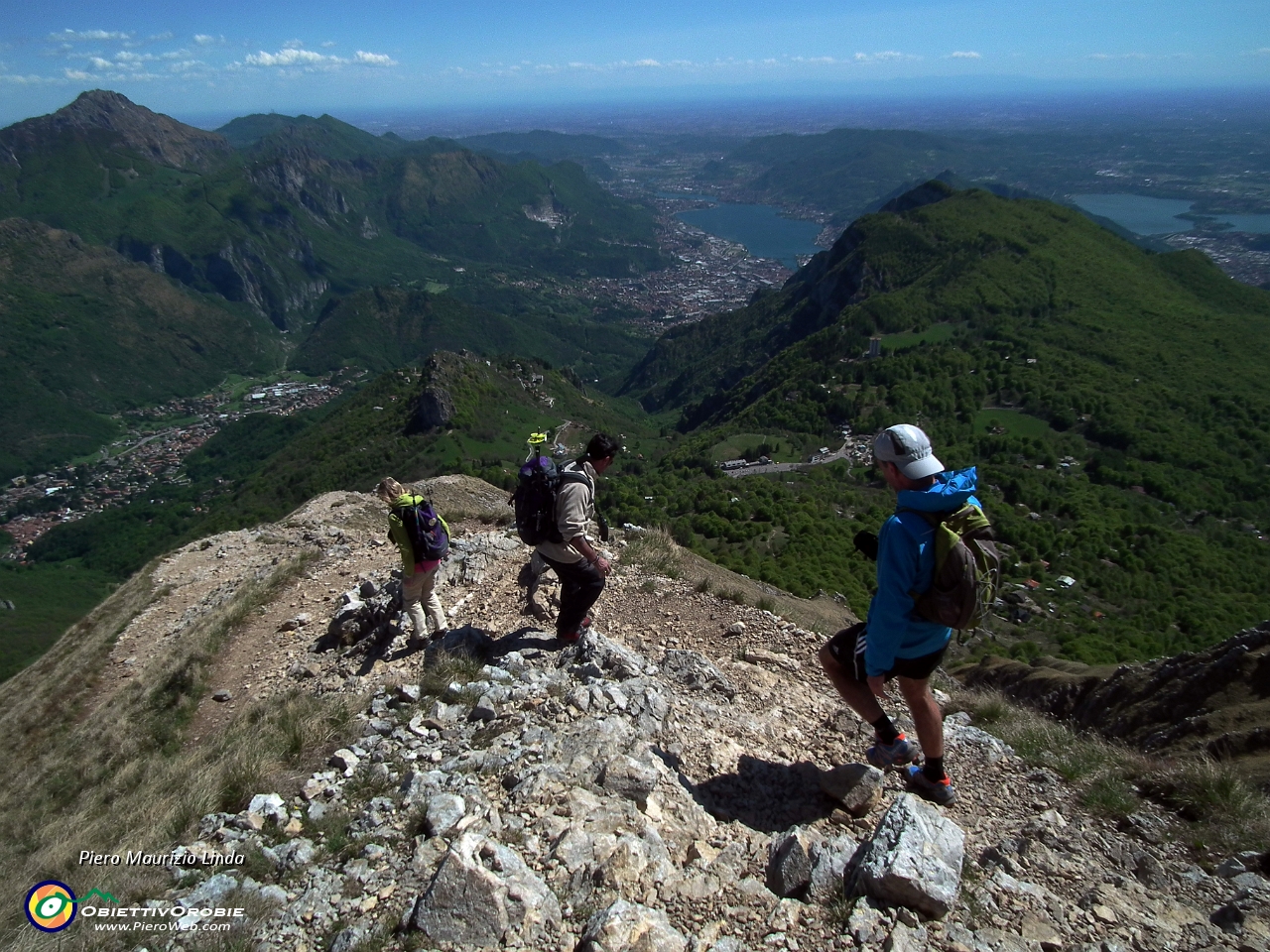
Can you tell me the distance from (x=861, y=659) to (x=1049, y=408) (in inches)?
3239

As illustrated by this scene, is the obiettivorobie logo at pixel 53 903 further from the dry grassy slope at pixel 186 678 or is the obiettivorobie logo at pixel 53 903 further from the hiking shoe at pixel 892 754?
the hiking shoe at pixel 892 754

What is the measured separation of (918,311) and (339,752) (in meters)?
108

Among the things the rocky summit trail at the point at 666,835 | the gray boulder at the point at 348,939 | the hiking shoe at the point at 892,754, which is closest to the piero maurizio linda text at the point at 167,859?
the rocky summit trail at the point at 666,835

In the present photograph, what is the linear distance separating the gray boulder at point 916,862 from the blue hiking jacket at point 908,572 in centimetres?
99

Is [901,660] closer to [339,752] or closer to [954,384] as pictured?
[339,752]

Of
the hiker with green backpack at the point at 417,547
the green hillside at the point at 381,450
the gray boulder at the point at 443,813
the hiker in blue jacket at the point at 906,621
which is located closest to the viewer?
the hiker in blue jacket at the point at 906,621

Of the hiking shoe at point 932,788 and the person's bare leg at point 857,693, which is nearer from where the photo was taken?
the hiking shoe at point 932,788

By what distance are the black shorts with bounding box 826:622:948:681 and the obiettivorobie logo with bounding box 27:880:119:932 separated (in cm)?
506

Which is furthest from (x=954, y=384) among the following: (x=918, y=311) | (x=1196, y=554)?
(x=1196, y=554)

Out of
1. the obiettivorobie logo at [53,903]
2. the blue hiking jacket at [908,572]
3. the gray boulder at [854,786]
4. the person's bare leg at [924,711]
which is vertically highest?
the blue hiking jacket at [908,572]

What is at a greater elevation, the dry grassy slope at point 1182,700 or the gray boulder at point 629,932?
the gray boulder at point 629,932

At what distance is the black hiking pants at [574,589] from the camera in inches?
285

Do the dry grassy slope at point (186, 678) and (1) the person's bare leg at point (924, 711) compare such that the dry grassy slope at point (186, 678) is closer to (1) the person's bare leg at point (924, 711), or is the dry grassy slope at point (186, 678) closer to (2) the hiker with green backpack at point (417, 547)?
(2) the hiker with green backpack at point (417, 547)

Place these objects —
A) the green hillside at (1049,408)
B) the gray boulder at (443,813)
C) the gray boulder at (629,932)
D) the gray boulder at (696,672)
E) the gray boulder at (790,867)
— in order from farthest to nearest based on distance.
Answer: the green hillside at (1049,408) < the gray boulder at (696,672) < the gray boulder at (443,813) < the gray boulder at (790,867) < the gray boulder at (629,932)
